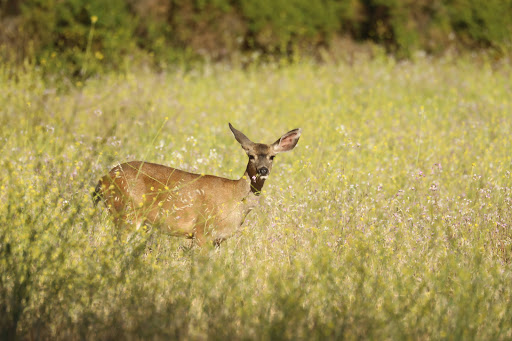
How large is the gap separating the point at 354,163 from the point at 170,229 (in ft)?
10.6

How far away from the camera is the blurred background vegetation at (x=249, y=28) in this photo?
13.8 m

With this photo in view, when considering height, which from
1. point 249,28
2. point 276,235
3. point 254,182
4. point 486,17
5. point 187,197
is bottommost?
point 276,235

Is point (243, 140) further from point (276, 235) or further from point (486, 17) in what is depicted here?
point (486, 17)

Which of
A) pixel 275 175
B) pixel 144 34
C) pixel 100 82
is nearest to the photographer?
pixel 275 175

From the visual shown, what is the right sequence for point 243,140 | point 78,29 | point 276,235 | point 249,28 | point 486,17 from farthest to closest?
point 486,17 → point 249,28 → point 78,29 → point 243,140 → point 276,235

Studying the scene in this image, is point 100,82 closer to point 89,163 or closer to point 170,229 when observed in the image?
point 89,163

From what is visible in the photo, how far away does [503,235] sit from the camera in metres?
6.20

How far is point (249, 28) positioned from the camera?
1617cm

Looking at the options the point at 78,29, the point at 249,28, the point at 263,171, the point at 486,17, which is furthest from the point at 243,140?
the point at 486,17

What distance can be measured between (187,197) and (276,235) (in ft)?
2.91

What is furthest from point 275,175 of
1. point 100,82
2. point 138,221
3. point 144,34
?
point 144,34

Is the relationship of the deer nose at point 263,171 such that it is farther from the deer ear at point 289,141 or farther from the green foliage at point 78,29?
the green foliage at point 78,29

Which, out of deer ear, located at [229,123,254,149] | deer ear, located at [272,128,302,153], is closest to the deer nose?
deer ear, located at [229,123,254,149]

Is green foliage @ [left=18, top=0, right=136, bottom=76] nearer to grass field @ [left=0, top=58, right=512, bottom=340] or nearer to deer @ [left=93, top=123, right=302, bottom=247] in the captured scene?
grass field @ [left=0, top=58, right=512, bottom=340]
